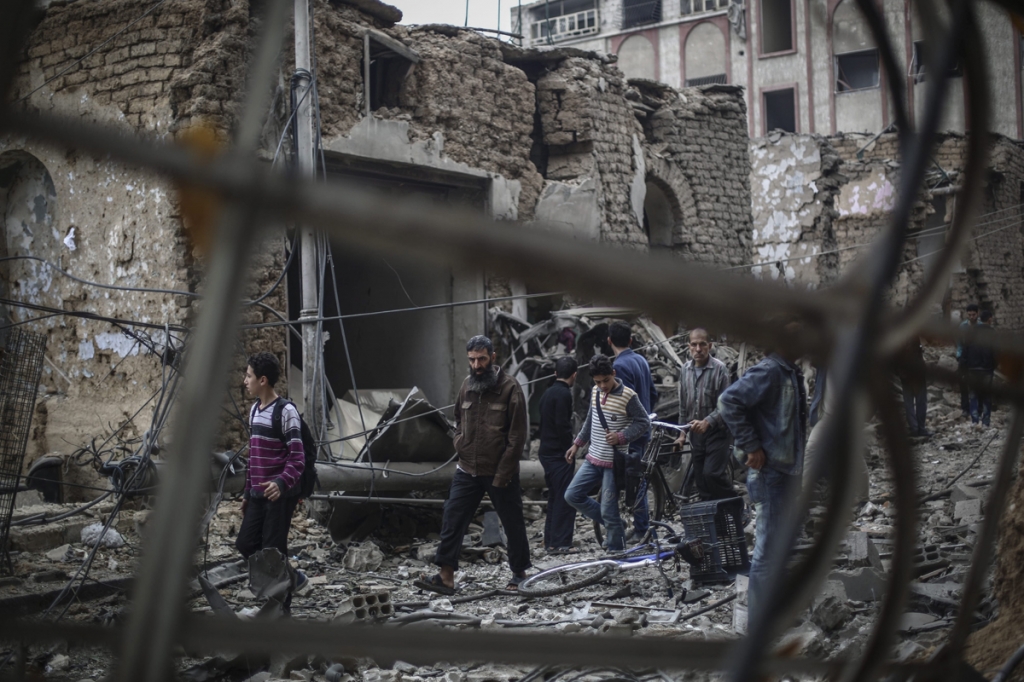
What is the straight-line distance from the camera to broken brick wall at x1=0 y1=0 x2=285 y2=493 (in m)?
8.00

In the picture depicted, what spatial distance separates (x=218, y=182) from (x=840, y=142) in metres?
23.3

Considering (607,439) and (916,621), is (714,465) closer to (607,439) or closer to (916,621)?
(607,439)

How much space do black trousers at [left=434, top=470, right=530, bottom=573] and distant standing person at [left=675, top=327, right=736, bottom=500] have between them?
4.38 ft

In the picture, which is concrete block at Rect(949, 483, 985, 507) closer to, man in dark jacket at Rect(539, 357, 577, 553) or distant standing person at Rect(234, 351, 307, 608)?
man in dark jacket at Rect(539, 357, 577, 553)

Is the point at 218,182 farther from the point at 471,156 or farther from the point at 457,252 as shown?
the point at 471,156

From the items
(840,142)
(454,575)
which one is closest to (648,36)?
(840,142)

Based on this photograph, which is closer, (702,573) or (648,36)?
(702,573)

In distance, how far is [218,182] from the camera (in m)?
0.62

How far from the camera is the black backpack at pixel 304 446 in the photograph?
5.26 m

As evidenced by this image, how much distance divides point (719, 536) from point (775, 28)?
30.3 m

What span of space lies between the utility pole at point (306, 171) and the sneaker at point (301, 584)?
181 cm

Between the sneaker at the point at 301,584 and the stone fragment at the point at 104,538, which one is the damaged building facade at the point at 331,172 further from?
the sneaker at the point at 301,584

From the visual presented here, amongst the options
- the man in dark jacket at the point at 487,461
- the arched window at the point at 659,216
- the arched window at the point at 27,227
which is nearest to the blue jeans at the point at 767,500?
the man in dark jacket at the point at 487,461

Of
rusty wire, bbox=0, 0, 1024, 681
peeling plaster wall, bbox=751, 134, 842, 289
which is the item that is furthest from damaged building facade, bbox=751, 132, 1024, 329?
rusty wire, bbox=0, 0, 1024, 681
